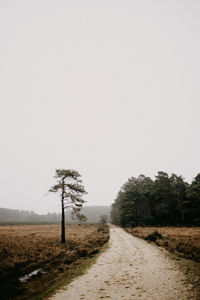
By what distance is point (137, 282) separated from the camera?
7.64 metres

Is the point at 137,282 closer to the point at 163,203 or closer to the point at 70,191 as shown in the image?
the point at 70,191

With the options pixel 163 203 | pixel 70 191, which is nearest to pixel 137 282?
pixel 70 191

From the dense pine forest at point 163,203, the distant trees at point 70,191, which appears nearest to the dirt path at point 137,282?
the distant trees at point 70,191

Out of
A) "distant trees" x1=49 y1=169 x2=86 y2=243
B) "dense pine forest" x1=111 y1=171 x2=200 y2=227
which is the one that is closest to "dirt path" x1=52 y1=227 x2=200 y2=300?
"distant trees" x1=49 y1=169 x2=86 y2=243

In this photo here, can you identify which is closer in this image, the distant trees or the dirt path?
the dirt path

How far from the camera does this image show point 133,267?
10.1 metres

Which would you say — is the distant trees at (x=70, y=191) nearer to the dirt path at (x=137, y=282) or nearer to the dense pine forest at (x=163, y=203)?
the dirt path at (x=137, y=282)

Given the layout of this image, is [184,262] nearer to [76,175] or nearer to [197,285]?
[197,285]

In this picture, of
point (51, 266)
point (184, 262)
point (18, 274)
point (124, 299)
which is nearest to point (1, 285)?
point (18, 274)

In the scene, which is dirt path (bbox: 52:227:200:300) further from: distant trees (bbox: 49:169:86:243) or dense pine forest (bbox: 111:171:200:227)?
dense pine forest (bbox: 111:171:200:227)

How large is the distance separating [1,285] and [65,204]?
1432cm

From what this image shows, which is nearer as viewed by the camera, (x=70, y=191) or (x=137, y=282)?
(x=137, y=282)

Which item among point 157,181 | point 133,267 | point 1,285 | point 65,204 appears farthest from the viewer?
point 157,181

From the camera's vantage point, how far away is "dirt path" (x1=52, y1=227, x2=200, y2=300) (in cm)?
636
